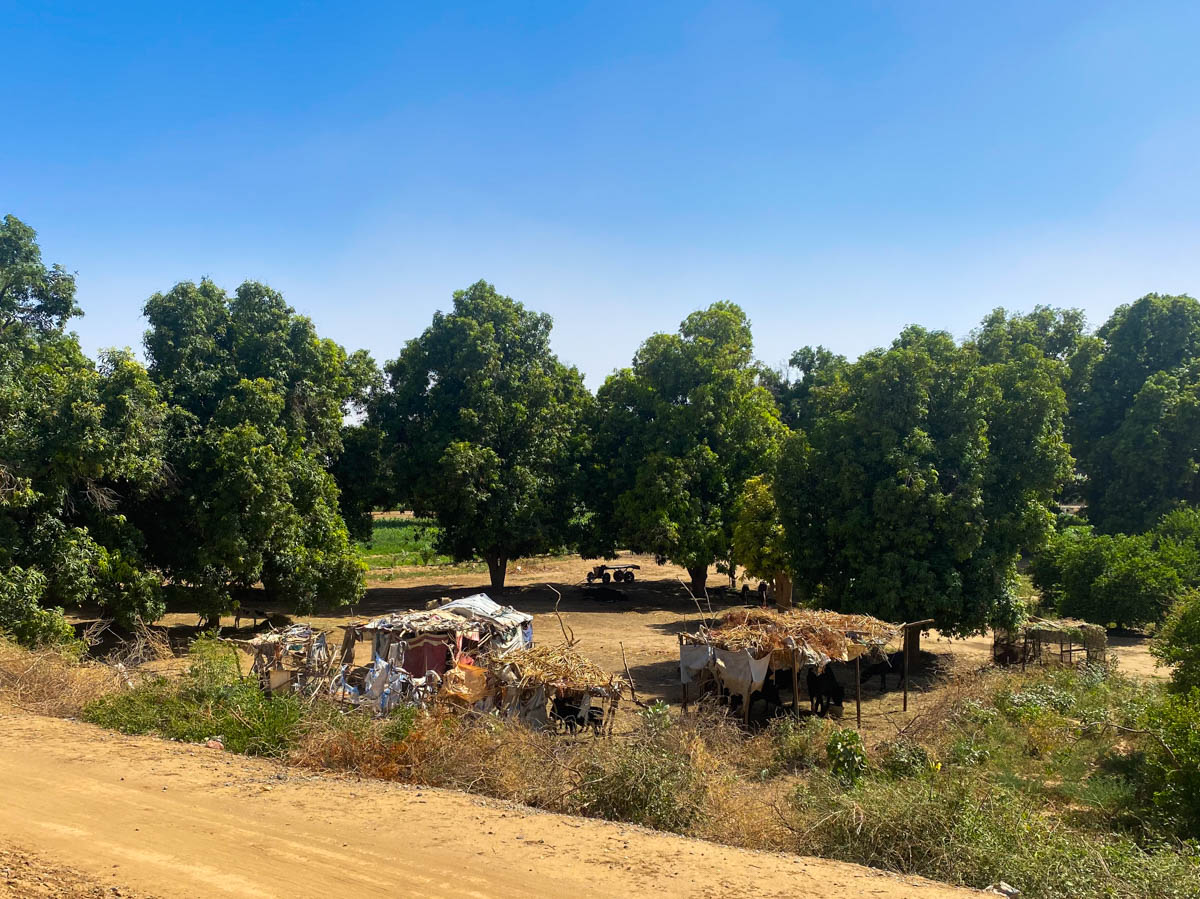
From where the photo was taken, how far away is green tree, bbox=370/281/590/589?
2917cm

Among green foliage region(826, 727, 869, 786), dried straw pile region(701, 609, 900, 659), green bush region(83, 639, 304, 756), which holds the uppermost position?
dried straw pile region(701, 609, 900, 659)

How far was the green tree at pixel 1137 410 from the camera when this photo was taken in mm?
31719

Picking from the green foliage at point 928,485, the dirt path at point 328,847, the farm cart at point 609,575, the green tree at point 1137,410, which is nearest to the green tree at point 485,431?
the farm cart at point 609,575

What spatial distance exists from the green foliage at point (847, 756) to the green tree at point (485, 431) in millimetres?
18778

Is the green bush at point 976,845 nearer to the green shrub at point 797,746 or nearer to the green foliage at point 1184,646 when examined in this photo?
the green shrub at point 797,746

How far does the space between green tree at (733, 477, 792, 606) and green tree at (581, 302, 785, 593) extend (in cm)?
234

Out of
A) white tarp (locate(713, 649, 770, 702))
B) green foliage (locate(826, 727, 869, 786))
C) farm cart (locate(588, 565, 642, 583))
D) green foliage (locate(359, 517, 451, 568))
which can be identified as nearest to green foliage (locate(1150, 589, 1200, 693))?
green foliage (locate(826, 727, 869, 786))

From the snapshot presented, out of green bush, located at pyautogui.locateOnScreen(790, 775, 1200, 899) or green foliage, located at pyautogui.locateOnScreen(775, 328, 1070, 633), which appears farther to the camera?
green foliage, located at pyautogui.locateOnScreen(775, 328, 1070, 633)

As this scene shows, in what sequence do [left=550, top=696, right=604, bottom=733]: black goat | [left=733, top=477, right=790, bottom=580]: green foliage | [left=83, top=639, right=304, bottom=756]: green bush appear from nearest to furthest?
[left=83, top=639, right=304, bottom=756]: green bush → [left=550, top=696, right=604, bottom=733]: black goat → [left=733, top=477, right=790, bottom=580]: green foliage

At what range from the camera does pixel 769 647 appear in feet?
47.9

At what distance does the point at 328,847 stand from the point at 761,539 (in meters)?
19.5

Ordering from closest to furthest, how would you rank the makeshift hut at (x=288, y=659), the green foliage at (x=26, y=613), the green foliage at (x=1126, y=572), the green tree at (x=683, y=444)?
the makeshift hut at (x=288, y=659) < the green foliage at (x=26, y=613) < the green foliage at (x=1126, y=572) < the green tree at (x=683, y=444)

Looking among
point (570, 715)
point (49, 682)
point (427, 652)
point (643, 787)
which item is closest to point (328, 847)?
point (643, 787)

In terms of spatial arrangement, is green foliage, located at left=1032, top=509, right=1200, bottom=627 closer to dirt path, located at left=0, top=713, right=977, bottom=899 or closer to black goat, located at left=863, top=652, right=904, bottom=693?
black goat, located at left=863, top=652, right=904, bottom=693
